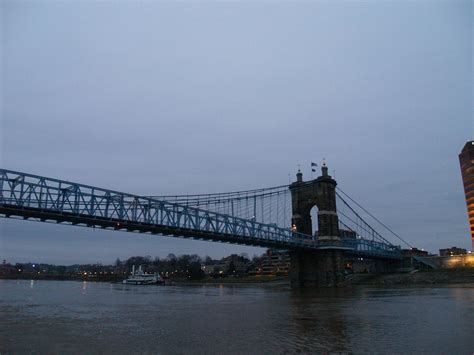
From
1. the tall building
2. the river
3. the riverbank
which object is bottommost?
the riverbank

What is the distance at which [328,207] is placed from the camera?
74688 millimetres

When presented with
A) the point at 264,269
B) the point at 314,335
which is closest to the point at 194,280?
the point at 264,269

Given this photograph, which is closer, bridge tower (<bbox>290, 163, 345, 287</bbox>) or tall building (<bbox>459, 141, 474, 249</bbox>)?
bridge tower (<bbox>290, 163, 345, 287</bbox>)

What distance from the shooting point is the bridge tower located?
236 feet

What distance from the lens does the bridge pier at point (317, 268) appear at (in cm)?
7169

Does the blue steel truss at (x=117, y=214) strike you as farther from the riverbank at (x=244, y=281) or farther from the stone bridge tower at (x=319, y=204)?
the riverbank at (x=244, y=281)

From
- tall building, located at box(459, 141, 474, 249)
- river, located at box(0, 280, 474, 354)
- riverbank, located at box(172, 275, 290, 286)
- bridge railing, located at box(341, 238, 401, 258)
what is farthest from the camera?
tall building, located at box(459, 141, 474, 249)

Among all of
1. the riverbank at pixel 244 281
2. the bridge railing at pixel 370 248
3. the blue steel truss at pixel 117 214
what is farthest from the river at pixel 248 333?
the riverbank at pixel 244 281

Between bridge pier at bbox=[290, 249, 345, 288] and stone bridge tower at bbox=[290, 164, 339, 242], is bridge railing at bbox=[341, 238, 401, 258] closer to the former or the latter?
bridge pier at bbox=[290, 249, 345, 288]

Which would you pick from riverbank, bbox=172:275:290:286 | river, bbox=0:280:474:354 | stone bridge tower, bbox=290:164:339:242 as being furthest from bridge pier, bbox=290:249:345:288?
river, bbox=0:280:474:354

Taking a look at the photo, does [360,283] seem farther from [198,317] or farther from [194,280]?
[194,280]

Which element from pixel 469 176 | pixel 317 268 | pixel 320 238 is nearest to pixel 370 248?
pixel 317 268

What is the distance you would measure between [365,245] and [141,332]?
7459 centimetres

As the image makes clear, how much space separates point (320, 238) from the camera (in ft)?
237
